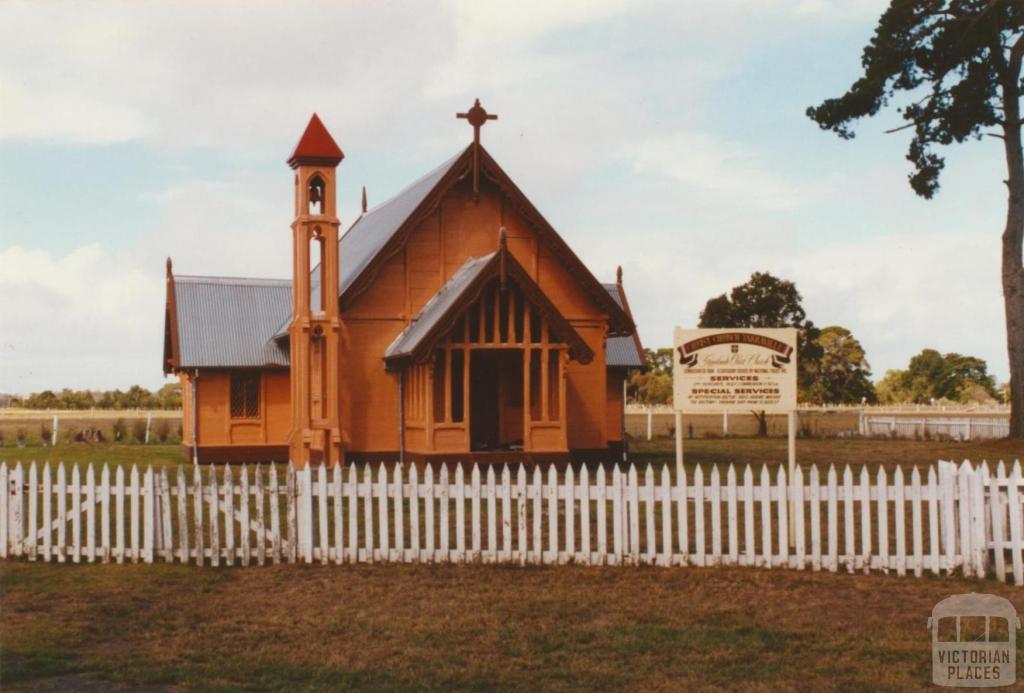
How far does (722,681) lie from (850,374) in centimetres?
7305

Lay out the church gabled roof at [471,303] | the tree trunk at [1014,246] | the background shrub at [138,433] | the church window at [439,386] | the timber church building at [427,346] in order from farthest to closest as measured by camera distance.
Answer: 1. the background shrub at [138,433]
2. the tree trunk at [1014,246]
3. the church window at [439,386]
4. the timber church building at [427,346]
5. the church gabled roof at [471,303]

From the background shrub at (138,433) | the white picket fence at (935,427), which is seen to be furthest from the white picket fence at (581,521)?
the white picket fence at (935,427)

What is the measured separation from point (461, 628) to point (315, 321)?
66.3 feet

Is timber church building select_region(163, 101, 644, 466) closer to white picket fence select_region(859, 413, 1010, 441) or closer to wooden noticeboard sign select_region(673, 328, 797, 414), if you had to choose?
wooden noticeboard sign select_region(673, 328, 797, 414)

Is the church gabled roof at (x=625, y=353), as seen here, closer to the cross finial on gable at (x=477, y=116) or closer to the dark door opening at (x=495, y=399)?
the dark door opening at (x=495, y=399)

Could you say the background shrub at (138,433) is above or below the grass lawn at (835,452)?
above

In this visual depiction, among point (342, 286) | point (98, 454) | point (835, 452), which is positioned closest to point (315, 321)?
point (342, 286)

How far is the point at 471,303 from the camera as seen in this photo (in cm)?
2802

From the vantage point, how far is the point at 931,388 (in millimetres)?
125375

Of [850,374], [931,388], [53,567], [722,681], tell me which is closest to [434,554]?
[53,567]

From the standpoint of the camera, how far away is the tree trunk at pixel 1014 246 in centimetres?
3756

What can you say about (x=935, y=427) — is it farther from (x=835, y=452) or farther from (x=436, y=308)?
(x=436, y=308)

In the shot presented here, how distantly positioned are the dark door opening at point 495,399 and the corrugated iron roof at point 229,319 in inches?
233

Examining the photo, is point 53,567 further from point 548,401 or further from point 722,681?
point 548,401
